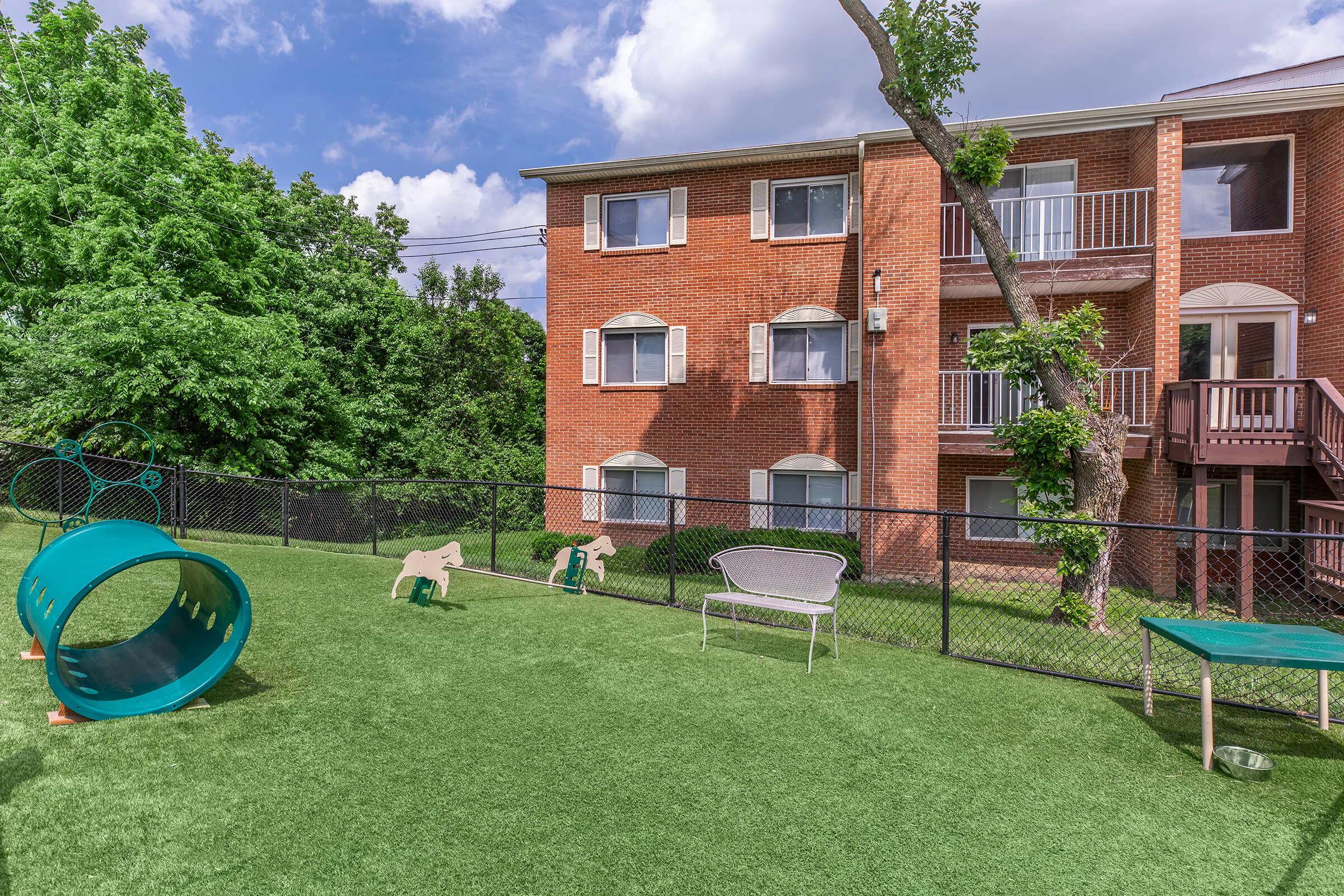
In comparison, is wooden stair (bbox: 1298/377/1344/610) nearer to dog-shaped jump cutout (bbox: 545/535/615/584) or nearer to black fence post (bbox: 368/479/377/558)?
dog-shaped jump cutout (bbox: 545/535/615/584)

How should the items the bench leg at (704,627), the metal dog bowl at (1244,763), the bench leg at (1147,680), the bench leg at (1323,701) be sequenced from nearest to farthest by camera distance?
the metal dog bowl at (1244,763) < the bench leg at (1323,701) < the bench leg at (1147,680) < the bench leg at (704,627)

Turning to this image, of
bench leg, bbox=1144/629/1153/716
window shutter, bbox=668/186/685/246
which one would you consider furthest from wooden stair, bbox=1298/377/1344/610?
window shutter, bbox=668/186/685/246

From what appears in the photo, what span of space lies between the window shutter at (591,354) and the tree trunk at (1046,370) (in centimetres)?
791

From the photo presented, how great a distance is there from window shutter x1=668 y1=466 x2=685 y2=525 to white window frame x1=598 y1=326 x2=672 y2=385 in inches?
76.0

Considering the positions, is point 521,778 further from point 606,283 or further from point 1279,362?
point 1279,362

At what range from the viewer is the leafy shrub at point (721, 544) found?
11.8 meters

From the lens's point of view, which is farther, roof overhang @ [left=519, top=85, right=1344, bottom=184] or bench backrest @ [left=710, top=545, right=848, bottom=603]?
roof overhang @ [left=519, top=85, right=1344, bottom=184]

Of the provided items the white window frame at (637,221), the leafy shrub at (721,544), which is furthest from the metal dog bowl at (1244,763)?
the white window frame at (637,221)

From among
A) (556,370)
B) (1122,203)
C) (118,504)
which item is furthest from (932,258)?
(118,504)

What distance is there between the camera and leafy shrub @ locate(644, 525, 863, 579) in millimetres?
11781

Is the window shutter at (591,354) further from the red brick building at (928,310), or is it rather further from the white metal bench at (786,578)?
the white metal bench at (786,578)

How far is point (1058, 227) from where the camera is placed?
42.4 ft

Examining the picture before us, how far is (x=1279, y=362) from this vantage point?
12.4m

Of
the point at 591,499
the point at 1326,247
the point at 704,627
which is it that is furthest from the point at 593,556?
the point at 1326,247
